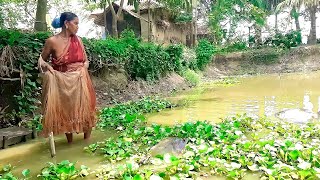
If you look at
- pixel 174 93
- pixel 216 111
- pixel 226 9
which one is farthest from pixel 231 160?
pixel 226 9

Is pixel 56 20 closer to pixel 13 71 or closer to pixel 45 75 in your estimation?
pixel 45 75

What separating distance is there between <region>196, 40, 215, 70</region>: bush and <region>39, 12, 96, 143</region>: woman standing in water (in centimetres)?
1596

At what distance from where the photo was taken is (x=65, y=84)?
4.86 metres

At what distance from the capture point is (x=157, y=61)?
512 inches

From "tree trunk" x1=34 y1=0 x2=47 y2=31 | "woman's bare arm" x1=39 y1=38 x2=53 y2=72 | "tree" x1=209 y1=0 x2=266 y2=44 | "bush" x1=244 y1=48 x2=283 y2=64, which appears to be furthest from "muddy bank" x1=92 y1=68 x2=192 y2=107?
"tree" x1=209 y1=0 x2=266 y2=44

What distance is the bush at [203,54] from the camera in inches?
825

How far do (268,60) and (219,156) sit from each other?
21.8 meters

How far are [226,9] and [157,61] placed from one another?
14870 millimetres

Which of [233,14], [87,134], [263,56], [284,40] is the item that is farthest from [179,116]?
[233,14]

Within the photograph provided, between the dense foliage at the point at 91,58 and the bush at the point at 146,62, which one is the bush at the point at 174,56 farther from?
the bush at the point at 146,62

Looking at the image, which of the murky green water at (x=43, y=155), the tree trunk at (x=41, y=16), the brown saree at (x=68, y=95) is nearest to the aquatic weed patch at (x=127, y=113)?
the murky green water at (x=43, y=155)

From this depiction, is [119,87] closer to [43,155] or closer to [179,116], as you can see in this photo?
[179,116]

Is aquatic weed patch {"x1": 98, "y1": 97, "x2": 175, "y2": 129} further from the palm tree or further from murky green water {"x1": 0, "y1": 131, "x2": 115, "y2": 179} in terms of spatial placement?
the palm tree

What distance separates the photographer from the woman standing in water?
15.4 feet
